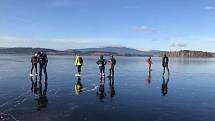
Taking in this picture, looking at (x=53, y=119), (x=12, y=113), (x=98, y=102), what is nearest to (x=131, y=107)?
(x=98, y=102)

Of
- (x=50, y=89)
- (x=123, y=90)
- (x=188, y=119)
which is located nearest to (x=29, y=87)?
(x=50, y=89)

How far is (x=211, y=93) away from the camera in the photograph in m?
18.7

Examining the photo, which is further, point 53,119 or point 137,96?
point 137,96

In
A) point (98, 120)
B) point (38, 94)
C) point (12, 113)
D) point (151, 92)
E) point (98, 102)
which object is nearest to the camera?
point (98, 120)

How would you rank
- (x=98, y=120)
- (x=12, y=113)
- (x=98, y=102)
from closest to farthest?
(x=98, y=120)
(x=12, y=113)
(x=98, y=102)

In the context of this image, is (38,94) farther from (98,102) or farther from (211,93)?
(211,93)

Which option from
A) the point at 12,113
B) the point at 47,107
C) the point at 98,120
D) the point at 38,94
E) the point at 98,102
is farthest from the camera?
the point at 38,94

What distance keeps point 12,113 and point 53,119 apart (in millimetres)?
1807

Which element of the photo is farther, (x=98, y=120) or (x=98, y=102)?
(x=98, y=102)

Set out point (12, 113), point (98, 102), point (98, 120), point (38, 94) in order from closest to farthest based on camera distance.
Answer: point (98, 120) → point (12, 113) → point (98, 102) → point (38, 94)

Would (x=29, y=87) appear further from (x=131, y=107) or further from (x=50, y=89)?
(x=131, y=107)

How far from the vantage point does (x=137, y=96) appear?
16.9 metres

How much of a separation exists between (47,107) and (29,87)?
21.4ft

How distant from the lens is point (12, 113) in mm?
12156
